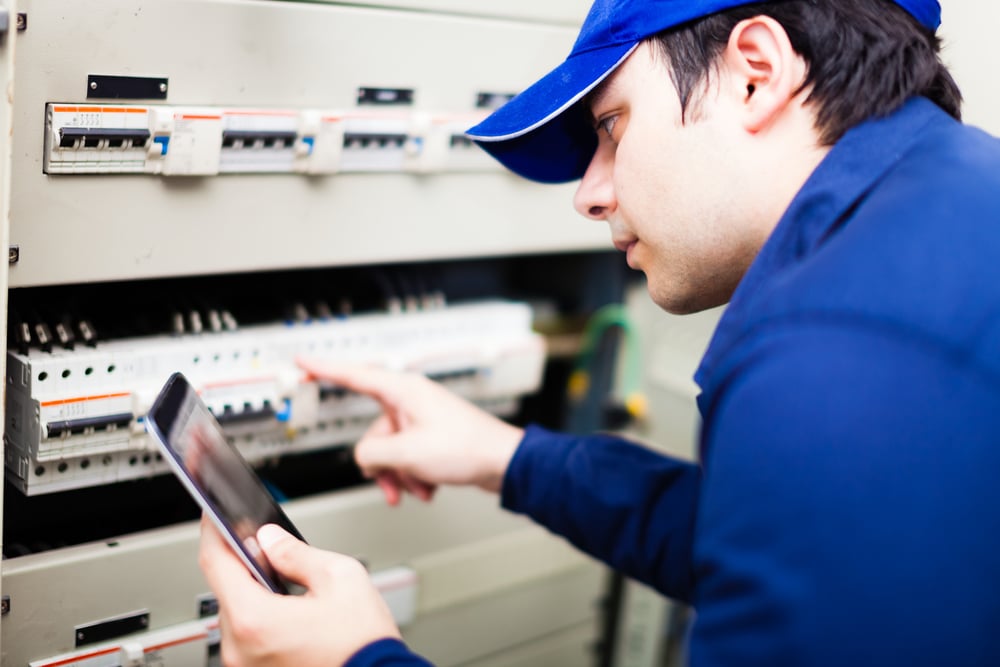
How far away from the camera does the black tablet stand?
780mm

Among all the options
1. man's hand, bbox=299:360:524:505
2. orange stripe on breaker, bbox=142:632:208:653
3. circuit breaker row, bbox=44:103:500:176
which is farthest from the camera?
man's hand, bbox=299:360:524:505

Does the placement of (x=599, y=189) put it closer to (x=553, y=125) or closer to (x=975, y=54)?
(x=553, y=125)

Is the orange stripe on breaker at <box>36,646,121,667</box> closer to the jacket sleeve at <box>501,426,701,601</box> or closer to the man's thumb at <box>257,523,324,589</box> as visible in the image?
the man's thumb at <box>257,523,324,589</box>

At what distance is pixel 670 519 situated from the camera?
3.61 ft

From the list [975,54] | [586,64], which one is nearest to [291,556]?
[586,64]

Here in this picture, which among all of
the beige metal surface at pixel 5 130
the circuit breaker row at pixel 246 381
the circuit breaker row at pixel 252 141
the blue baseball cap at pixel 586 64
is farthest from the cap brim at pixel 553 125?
the beige metal surface at pixel 5 130

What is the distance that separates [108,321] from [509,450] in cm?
48

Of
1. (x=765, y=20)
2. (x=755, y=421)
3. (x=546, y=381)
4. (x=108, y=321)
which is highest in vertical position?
(x=765, y=20)

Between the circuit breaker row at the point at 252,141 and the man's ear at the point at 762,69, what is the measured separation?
0.40 meters

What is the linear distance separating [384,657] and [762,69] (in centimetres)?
56

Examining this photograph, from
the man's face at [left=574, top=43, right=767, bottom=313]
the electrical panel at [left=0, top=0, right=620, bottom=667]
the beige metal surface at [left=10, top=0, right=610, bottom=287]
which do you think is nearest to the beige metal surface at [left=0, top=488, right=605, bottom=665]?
the electrical panel at [left=0, top=0, right=620, bottom=667]

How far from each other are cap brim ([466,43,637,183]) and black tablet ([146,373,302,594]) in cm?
37

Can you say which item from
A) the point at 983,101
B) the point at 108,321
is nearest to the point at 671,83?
the point at 983,101

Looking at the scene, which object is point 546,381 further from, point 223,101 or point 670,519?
point 223,101
